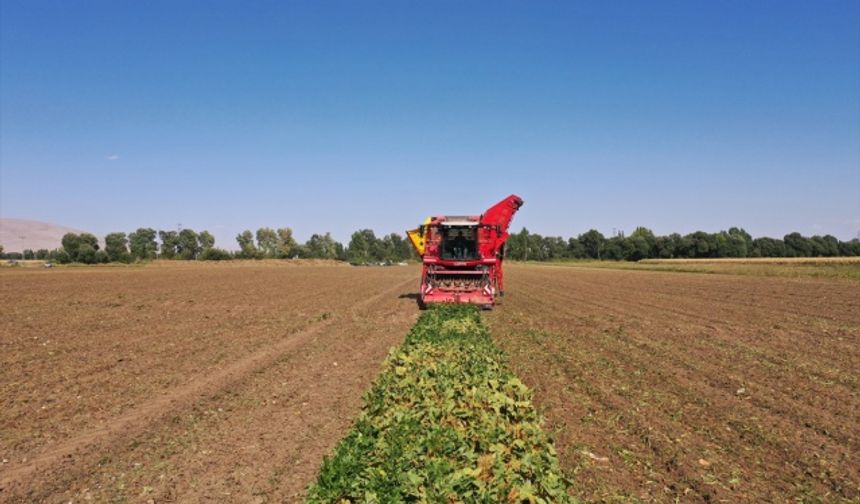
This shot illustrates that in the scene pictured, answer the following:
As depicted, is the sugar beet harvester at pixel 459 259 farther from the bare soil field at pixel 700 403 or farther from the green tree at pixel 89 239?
the green tree at pixel 89 239

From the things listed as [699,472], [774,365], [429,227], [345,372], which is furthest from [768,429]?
[429,227]

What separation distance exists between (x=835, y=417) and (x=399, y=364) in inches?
254

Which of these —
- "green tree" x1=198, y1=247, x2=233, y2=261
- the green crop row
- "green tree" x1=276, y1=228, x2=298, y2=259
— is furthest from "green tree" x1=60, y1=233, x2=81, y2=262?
the green crop row

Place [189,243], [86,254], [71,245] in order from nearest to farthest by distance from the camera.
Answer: [86,254], [71,245], [189,243]

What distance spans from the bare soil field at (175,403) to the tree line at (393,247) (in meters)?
97.2

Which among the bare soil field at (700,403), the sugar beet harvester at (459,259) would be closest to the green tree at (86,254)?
the sugar beet harvester at (459,259)

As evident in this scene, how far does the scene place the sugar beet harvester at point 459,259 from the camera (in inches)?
827

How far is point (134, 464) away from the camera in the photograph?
5.98 metres

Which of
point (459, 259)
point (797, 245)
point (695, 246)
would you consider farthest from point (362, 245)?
point (459, 259)

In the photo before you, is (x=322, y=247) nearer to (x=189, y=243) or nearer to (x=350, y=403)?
(x=189, y=243)

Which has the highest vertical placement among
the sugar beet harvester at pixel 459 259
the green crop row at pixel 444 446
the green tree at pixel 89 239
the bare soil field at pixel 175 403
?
the green tree at pixel 89 239

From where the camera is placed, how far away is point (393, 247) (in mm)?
173250

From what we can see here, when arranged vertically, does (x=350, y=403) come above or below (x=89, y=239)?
below

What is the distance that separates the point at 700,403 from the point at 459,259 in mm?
14026
